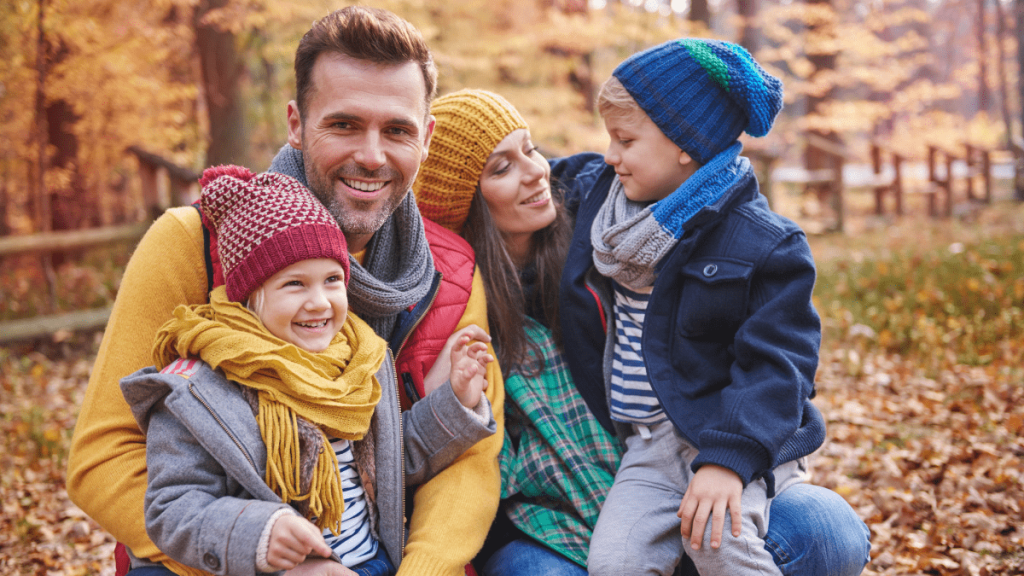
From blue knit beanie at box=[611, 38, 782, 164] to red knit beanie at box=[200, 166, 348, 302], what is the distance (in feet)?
3.73

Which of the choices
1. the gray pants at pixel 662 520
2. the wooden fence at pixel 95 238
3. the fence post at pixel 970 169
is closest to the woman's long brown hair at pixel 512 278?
the gray pants at pixel 662 520

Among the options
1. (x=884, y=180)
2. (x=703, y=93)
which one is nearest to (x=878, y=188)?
(x=884, y=180)

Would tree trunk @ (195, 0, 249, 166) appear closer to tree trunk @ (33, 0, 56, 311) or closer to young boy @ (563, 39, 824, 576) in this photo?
tree trunk @ (33, 0, 56, 311)

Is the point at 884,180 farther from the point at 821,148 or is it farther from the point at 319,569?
the point at 319,569

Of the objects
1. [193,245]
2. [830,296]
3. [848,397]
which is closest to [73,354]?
[193,245]

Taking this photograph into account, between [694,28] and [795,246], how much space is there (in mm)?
7189

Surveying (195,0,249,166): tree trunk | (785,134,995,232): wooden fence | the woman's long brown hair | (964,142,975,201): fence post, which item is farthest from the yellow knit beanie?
(964,142,975,201): fence post

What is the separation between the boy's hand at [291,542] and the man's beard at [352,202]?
871 mm

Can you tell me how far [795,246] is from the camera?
7.07ft

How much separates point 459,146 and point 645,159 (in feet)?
2.16

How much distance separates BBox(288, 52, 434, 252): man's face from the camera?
2.08 metres

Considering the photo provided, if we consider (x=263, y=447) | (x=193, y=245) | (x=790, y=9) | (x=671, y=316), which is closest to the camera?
(x=263, y=447)

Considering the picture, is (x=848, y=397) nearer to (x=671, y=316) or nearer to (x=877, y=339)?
(x=877, y=339)

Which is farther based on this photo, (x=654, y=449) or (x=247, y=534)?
(x=654, y=449)
